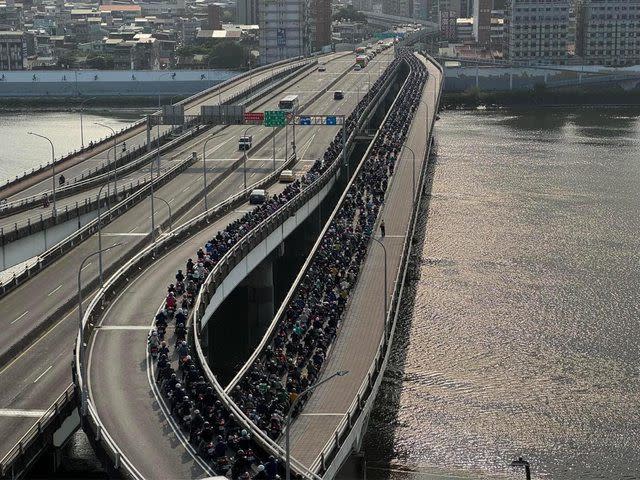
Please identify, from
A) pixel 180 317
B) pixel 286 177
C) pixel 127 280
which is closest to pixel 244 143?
pixel 286 177

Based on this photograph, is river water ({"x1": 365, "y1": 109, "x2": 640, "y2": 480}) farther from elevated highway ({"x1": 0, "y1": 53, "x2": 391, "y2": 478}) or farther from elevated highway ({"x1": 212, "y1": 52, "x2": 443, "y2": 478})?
elevated highway ({"x1": 0, "y1": 53, "x2": 391, "y2": 478})

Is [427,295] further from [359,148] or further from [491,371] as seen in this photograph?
[359,148]

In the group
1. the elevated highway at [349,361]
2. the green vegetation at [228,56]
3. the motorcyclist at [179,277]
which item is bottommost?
the elevated highway at [349,361]

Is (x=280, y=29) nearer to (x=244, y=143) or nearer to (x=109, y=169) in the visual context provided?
(x=244, y=143)

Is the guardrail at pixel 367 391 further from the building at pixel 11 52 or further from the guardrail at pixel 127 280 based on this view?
the building at pixel 11 52

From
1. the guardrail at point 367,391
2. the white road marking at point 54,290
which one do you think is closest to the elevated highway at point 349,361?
the guardrail at point 367,391
